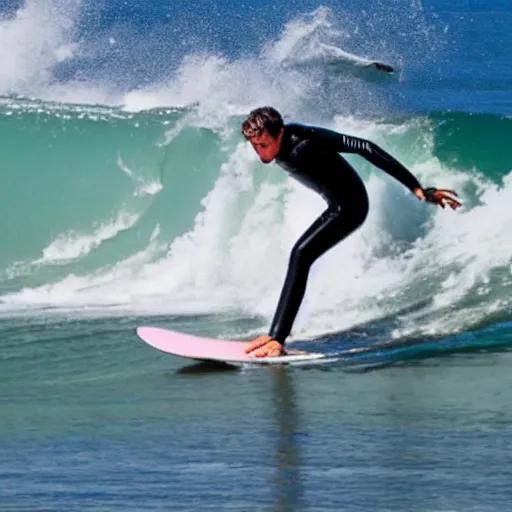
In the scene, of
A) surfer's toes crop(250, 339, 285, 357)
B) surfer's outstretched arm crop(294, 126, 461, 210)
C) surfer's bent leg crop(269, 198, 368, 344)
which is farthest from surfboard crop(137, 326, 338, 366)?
surfer's outstretched arm crop(294, 126, 461, 210)

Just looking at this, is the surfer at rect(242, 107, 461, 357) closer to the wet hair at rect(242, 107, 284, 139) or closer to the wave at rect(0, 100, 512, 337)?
the wet hair at rect(242, 107, 284, 139)

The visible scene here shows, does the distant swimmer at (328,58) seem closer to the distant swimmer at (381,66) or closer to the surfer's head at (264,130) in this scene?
the distant swimmer at (381,66)

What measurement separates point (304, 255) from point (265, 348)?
524 millimetres

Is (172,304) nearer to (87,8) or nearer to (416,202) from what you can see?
(416,202)

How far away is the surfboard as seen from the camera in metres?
10.1

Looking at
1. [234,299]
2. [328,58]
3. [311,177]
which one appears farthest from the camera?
[328,58]

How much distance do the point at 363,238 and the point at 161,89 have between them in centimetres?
937

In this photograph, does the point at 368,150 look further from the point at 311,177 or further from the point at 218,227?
the point at 218,227

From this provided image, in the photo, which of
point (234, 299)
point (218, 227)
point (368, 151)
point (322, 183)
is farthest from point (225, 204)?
point (368, 151)

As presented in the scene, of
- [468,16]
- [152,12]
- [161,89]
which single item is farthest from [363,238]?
[468,16]

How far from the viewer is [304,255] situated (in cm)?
1015

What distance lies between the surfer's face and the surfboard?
1045 millimetres

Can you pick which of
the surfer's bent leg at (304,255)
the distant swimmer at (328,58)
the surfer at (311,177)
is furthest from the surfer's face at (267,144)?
the distant swimmer at (328,58)

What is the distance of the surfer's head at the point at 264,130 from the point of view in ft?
32.0
